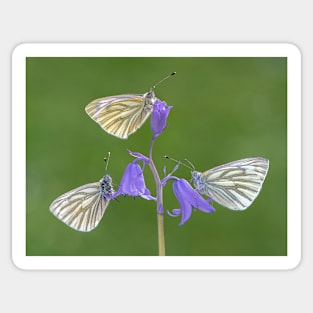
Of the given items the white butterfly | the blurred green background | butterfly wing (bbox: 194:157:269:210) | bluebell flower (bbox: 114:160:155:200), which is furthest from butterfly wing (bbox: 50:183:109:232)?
butterfly wing (bbox: 194:157:269:210)

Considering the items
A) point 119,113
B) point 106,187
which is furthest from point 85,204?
point 119,113

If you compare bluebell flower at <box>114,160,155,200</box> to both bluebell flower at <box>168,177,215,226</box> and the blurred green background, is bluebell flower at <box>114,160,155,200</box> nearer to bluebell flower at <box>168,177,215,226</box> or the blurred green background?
bluebell flower at <box>168,177,215,226</box>

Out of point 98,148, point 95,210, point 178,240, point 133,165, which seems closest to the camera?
point 133,165

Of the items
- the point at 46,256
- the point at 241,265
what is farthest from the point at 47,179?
the point at 241,265

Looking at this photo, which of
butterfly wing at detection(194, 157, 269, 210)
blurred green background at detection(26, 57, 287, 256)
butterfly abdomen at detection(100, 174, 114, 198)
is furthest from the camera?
blurred green background at detection(26, 57, 287, 256)

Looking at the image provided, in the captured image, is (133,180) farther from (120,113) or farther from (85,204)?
(85,204)

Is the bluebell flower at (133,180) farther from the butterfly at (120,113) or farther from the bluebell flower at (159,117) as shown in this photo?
the butterfly at (120,113)
